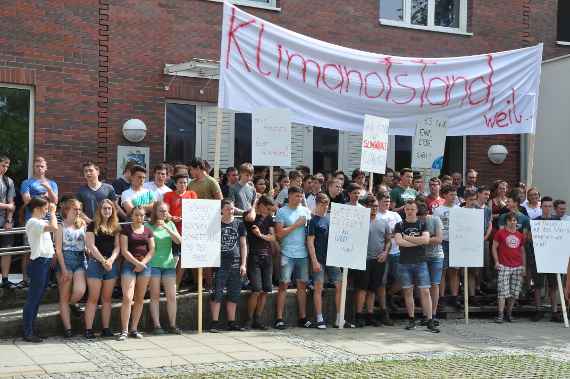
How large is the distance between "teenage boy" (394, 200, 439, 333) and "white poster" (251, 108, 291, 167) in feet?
5.89

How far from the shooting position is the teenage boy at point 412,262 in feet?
35.7

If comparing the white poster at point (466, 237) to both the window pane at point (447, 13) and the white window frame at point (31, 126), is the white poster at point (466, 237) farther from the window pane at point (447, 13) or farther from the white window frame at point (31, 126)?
the white window frame at point (31, 126)

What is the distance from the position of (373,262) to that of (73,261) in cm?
406

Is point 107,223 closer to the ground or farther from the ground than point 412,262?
farther from the ground

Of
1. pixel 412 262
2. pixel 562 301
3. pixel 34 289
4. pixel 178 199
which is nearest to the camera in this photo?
pixel 34 289

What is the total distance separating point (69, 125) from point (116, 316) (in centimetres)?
432

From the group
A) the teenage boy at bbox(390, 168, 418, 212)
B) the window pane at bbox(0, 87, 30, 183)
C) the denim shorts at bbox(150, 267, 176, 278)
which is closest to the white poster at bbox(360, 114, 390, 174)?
the teenage boy at bbox(390, 168, 418, 212)

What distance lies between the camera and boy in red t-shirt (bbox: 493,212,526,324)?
39.8ft

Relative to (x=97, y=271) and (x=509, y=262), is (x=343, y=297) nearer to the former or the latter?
(x=509, y=262)

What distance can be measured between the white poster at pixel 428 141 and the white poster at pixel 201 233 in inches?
161

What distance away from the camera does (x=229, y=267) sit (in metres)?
10.2

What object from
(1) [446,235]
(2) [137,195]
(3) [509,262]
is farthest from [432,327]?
(2) [137,195]

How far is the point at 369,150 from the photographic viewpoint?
1156cm

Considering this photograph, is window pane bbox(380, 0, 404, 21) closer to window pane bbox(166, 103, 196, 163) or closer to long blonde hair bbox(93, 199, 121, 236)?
window pane bbox(166, 103, 196, 163)
